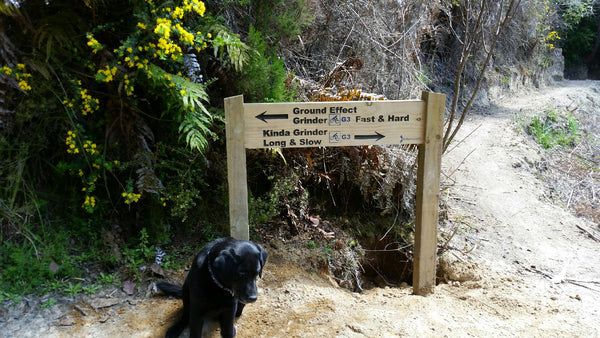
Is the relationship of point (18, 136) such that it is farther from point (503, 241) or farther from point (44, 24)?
point (503, 241)

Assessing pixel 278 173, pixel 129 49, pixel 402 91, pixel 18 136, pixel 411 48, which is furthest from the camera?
pixel 411 48

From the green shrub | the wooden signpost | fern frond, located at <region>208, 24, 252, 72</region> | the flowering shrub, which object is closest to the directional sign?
the wooden signpost

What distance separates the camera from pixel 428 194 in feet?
12.3

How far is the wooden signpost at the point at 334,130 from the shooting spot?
3305mm

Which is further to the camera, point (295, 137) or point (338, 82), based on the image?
point (338, 82)

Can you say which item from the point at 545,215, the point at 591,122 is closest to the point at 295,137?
the point at 545,215

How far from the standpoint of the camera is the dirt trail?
10.3ft

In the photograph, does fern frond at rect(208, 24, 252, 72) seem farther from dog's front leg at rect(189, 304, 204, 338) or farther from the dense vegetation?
dog's front leg at rect(189, 304, 204, 338)

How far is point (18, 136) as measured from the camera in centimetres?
359

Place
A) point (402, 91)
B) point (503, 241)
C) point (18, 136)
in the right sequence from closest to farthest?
point (18, 136)
point (503, 241)
point (402, 91)

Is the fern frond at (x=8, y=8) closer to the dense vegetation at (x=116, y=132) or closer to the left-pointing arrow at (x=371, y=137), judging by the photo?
the dense vegetation at (x=116, y=132)

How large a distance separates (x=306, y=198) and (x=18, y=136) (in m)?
2.75

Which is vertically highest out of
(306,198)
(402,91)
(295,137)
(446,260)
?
(402,91)

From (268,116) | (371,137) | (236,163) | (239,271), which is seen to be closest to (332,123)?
(371,137)
